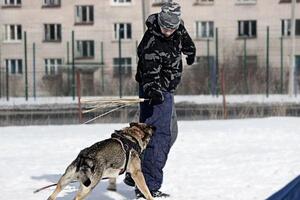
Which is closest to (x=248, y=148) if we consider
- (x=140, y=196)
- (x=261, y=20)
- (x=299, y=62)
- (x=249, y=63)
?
(x=140, y=196)

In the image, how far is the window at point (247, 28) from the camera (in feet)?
129

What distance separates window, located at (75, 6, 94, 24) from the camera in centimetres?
4112

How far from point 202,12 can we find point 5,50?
1154 centimetres

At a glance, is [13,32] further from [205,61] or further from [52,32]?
[205,61]

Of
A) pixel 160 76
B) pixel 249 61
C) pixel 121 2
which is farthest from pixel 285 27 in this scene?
pixel 160 76

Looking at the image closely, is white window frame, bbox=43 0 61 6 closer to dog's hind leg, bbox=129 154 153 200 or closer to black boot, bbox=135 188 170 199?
black boot, bbox=135 188 170 199

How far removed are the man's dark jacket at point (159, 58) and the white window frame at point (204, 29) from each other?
108 feet

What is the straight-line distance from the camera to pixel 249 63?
31.6 meters

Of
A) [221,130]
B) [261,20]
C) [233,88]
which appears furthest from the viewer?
[261,20]

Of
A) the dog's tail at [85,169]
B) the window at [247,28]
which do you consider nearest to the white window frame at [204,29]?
the window at [247,28]

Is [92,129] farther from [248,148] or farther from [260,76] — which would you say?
[260,76]

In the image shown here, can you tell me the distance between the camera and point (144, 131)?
6574mm

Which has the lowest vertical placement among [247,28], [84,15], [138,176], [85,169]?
[138,176]

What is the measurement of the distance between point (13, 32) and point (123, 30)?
21.5ft
